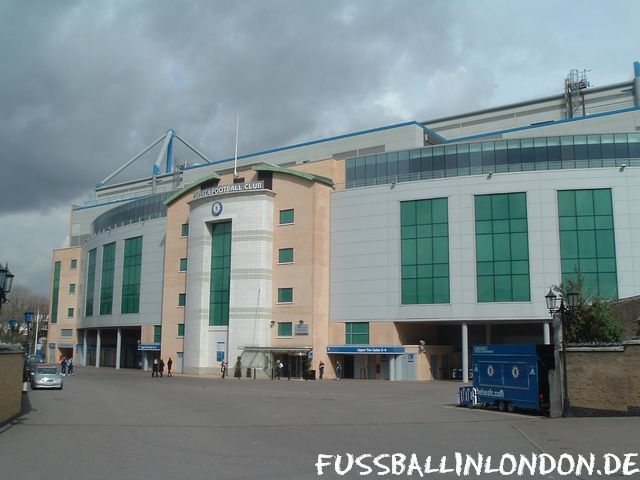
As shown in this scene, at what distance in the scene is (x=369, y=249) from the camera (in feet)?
180

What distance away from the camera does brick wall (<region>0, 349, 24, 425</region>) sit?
18.3m

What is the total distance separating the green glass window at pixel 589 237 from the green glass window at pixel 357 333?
628 inches

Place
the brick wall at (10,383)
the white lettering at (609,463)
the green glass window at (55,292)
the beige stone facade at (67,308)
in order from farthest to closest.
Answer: the green glass window at (55,292) < the beige stone facade at (67,308) < the brick wall at (10,383) < the white lettering at (609,463)

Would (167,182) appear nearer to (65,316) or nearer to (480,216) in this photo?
(65,316)

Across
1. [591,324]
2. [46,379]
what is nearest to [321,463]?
[591,324]

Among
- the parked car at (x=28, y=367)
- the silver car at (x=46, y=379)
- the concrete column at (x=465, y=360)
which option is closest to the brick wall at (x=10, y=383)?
the parked car at (x=28, y=367)

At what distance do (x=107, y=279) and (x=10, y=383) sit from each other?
195 feet

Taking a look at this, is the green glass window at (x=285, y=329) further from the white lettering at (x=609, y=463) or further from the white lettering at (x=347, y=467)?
the white lettering at (x=609, y=463)

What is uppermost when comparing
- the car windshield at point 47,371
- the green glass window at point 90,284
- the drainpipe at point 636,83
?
the drainpipe at point 636,83

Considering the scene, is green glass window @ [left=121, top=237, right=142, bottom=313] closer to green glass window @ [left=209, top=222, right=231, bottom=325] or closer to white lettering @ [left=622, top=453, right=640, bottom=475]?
green glass window @ [left=209, top=222, right=231, bottom=325]

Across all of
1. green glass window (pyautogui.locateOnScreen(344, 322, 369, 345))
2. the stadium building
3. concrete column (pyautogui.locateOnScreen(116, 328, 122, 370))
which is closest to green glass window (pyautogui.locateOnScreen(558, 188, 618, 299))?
the stadium building

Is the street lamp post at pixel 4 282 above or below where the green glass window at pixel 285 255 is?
below

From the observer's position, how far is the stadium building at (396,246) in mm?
49844

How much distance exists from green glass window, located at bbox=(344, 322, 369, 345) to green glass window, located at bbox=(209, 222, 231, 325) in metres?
10.6
